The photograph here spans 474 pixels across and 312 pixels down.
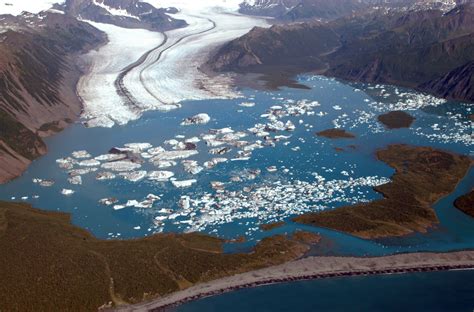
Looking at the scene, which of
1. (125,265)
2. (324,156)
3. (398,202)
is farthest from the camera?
(324,156)

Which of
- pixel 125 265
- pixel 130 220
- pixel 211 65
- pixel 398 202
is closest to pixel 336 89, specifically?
pixel 211 65

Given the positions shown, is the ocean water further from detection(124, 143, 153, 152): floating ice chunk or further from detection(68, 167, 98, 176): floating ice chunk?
detection(124, 143, 153, 152): floating ice chunk

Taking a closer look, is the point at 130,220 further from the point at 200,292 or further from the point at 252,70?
the point at 252,70

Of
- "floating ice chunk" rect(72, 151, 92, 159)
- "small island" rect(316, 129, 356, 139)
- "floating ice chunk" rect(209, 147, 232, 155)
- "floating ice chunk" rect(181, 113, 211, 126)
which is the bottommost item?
"floating ice chunk" rect(72, 151, 92, 159)

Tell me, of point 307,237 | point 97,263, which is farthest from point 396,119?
point 97,263

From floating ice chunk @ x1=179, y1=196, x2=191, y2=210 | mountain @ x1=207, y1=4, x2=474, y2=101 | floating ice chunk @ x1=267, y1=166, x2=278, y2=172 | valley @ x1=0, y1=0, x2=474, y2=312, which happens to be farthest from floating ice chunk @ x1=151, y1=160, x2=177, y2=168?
mountain @ x1=207, y1=4, x2=474, y2=101

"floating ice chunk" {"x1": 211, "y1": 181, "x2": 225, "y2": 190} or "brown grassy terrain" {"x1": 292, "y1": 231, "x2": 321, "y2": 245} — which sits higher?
"brown grassy terrain" {"x1": 292, "y1": 231, "x2": 321, "y2": 245}
